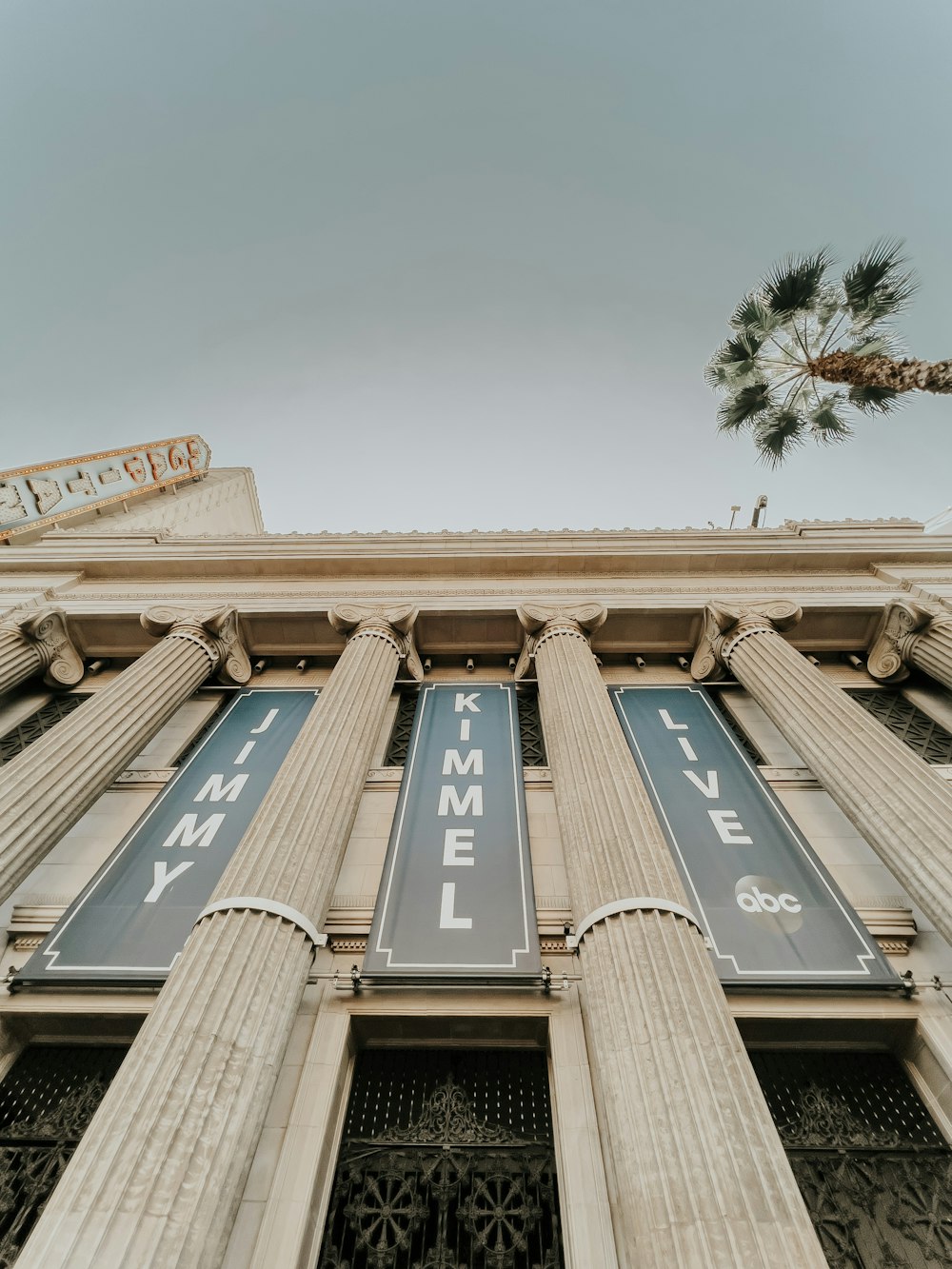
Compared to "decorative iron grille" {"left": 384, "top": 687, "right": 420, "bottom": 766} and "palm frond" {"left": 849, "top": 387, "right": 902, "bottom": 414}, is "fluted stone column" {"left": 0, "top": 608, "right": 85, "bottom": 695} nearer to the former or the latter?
"decorative iron grille" {"left": 384, "top": 687, "right": 420, "bottom": 766}

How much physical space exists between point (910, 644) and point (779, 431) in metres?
6.94

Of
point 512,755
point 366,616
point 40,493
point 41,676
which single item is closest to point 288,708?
point 366,616

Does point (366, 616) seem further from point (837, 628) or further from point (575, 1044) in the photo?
point (837, 628)

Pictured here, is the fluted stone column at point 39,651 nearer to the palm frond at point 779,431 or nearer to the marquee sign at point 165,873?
the marquee sign at point 165,873

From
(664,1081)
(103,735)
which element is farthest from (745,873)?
(103,735)

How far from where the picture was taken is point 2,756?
460 inches

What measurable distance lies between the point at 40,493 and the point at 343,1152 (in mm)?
26422

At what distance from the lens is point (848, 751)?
941 centimetres

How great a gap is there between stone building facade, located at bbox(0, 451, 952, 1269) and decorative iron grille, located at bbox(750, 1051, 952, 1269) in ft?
0.09

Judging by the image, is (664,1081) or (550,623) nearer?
(664,1081)

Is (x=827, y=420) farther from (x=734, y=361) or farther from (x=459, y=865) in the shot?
(x=459, y=865)

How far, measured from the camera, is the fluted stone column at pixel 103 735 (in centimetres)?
828

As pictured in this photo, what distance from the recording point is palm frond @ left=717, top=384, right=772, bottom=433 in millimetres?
16703

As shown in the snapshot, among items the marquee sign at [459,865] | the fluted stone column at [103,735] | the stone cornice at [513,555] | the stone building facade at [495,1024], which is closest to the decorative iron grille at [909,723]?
the stone building facade at [495,1024]
